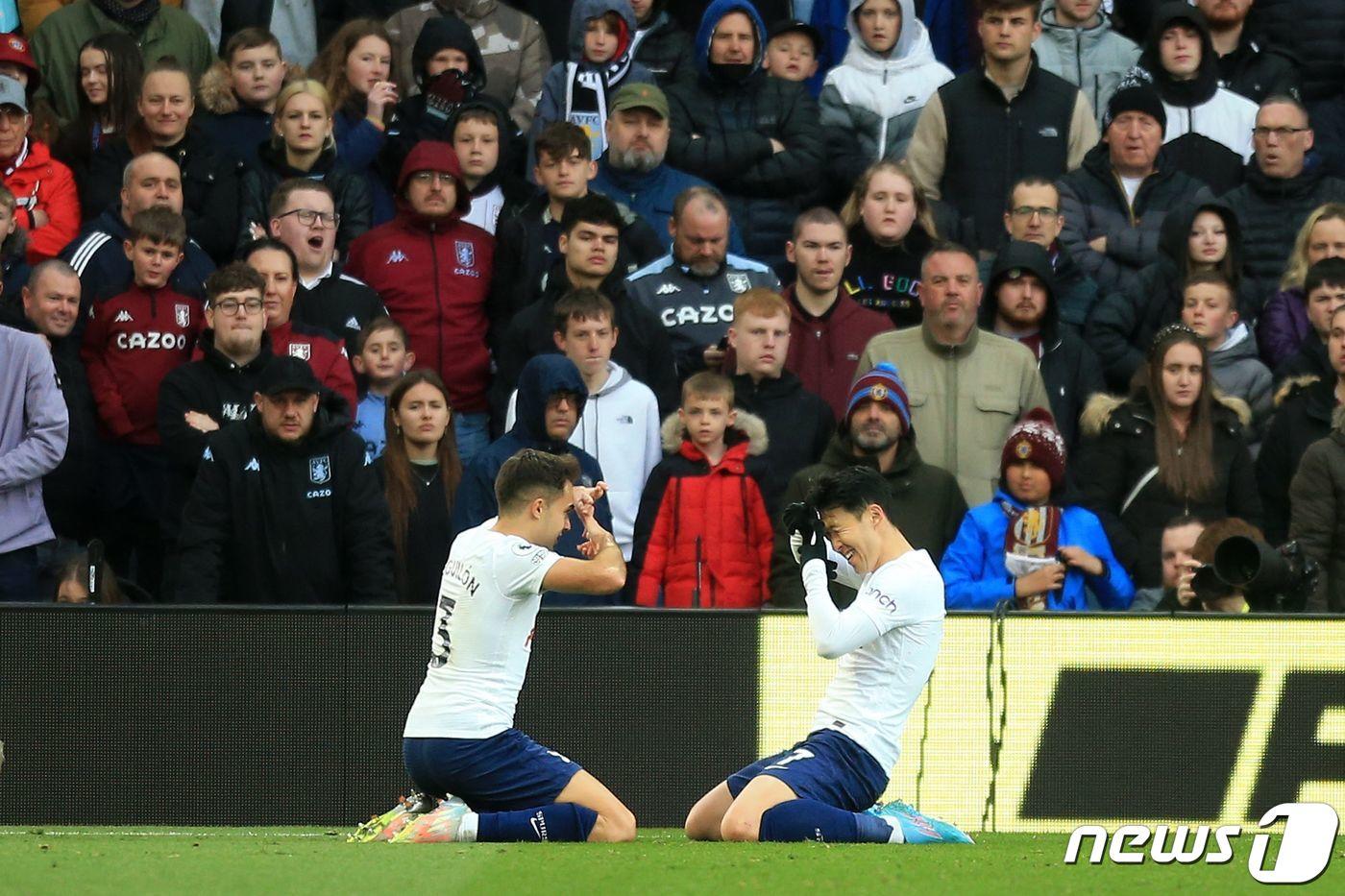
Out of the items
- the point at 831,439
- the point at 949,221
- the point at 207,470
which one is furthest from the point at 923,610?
the point at 949,221

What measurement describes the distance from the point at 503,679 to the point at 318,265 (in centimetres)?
433

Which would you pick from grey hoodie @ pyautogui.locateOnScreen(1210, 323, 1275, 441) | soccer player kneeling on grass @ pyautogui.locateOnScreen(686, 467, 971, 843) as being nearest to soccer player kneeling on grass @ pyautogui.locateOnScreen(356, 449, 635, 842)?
soccer player kneeling on grass @ pyautogui.locateOnScreen(686, 467, 971, 843)

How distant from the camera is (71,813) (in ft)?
33.2

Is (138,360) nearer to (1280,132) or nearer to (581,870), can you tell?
(581,870)

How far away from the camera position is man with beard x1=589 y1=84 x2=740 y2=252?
12.9 m

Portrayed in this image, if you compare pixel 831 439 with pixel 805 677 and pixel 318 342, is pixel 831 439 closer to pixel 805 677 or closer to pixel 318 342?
pixel 805 677

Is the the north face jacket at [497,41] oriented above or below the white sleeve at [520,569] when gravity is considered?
above

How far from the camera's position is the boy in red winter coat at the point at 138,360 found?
1175cm

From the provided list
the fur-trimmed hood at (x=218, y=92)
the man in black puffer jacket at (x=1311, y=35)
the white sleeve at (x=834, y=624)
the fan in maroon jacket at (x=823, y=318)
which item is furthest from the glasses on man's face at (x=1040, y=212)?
the white sleeve at (x=834, y=624)

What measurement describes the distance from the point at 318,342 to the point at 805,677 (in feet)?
11.0

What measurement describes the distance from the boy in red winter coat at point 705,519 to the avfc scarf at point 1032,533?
118 cm

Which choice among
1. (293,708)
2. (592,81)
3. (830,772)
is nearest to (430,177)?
(592,81)

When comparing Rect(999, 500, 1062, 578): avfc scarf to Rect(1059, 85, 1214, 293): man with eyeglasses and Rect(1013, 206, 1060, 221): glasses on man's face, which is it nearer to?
Rect(1013, 206, 1060, 221): glasses on man's face

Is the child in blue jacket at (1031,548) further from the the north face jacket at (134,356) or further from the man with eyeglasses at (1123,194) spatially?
the the north face jacket at (134,356)
